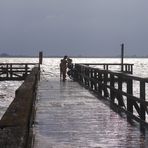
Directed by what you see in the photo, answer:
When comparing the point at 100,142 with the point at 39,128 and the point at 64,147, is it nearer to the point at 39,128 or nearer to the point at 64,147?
the point at 64,147

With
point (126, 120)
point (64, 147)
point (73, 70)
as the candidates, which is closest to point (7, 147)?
point (64, 147)

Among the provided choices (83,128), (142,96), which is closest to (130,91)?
(142,96)

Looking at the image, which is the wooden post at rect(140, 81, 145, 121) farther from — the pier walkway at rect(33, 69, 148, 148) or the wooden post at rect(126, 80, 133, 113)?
the wooden post at rect(126, 80, 133, 113)

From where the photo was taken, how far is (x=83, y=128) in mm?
10289

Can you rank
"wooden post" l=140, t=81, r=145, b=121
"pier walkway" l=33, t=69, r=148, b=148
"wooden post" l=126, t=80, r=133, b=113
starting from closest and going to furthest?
"pier walkway" l=33, t=69, r=148, b=148, "wooden post" l=140, t=81, r=145, b=121, "wooden post" l=126, t=80, r=133, b=113

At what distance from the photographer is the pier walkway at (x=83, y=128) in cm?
858

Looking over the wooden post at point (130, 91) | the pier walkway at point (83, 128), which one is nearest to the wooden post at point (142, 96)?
the pier walkway at point (83, 128)

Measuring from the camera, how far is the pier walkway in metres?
8.58

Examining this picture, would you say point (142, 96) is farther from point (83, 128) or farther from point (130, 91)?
point (83, 128)

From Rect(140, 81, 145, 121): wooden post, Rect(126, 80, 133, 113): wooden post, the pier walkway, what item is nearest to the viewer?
the pier walkway

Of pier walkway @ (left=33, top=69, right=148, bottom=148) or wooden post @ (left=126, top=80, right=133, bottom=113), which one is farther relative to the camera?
wooden post @ (left=126, top=80, right=133, bottom=113)

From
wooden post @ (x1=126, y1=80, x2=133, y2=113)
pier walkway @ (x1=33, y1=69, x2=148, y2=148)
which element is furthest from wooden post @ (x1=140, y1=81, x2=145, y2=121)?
wooden post @ (x1=126, y1=80, x2=133, y2=113)

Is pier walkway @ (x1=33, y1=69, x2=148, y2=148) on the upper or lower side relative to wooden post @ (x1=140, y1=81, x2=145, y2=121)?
lower

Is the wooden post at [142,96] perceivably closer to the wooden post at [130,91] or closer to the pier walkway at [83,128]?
the pier walkway at [83,128]
